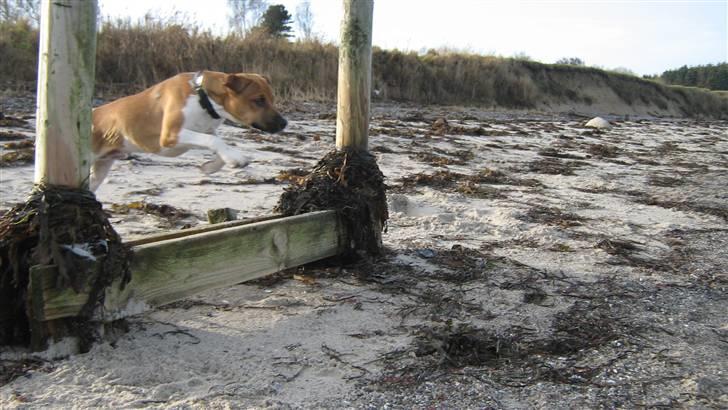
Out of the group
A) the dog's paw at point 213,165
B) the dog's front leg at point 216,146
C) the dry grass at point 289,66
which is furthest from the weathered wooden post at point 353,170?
the dry grass at point 289,66

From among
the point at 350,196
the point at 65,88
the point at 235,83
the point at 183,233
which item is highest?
the point at 235,83

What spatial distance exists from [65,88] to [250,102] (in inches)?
87.6

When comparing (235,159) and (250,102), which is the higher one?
(250,102)

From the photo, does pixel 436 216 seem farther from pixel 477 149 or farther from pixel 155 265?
pixel 477 149


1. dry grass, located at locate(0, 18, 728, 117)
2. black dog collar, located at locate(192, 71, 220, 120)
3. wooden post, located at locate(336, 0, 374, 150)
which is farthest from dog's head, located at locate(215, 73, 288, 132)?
dry grass, located at locate(0, 18, 728, 117)

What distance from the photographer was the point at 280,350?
3.09 metres

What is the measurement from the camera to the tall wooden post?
2748 millimetres

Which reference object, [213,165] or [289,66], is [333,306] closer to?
[213,165]

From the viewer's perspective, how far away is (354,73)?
4559 mm

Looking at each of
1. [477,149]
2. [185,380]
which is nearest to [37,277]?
[185,380]

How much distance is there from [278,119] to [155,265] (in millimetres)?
2237

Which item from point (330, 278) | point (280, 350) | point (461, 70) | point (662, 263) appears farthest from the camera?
point (461, 70)

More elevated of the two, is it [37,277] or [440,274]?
[37,277]

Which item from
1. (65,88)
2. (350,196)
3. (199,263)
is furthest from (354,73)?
Answer: (65,88)
